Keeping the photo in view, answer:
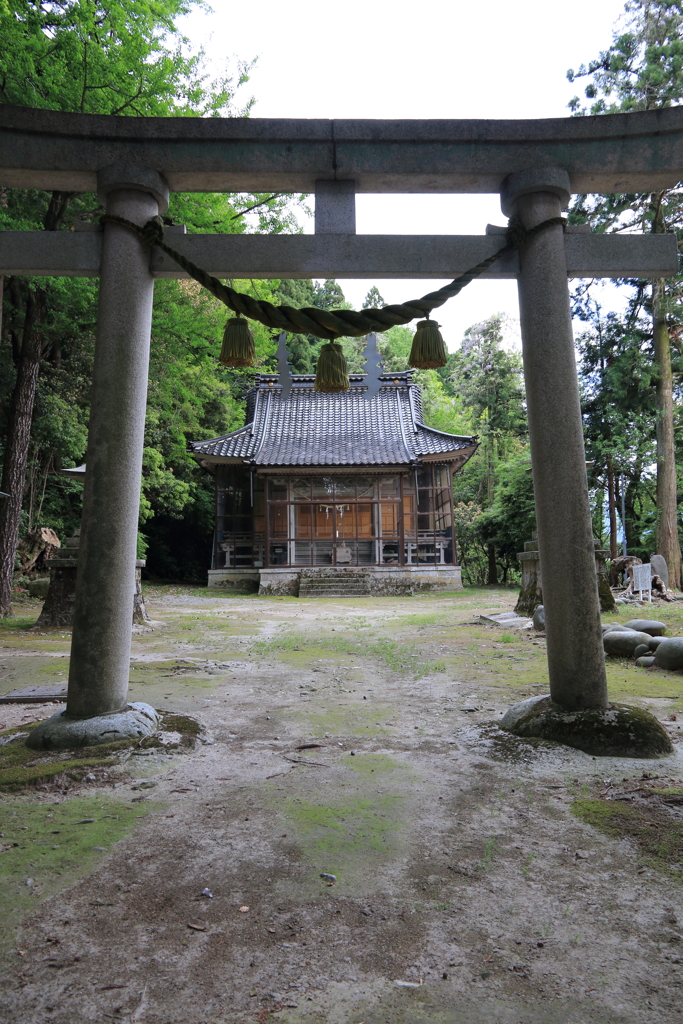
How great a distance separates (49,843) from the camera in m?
2.28

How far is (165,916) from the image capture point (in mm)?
1812

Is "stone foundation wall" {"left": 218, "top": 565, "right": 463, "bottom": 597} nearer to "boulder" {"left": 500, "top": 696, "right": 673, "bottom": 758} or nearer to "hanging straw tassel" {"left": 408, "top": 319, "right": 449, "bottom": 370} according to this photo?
"hanging straw tassel" {"left": 408, "top": 319, "right": 449, "bottom": 370}

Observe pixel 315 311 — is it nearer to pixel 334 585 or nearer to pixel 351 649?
pixel 351 649

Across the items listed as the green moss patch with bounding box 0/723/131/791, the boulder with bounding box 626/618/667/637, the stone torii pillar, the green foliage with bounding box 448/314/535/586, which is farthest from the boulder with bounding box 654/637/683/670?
the green foliage with bounding box 448/314/535/586

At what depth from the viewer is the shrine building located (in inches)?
745

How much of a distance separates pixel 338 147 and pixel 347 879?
3.89 metres

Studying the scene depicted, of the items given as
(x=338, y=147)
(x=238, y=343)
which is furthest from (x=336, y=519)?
(x=338, y=147)

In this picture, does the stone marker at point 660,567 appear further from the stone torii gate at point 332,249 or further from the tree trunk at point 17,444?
the tree trunk at point 17,444

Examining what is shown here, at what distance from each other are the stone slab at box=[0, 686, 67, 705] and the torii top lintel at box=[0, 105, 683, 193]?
359cm

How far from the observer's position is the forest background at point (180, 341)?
8.23 meters

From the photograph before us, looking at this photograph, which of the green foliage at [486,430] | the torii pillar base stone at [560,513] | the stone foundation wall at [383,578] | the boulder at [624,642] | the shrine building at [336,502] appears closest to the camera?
the torii pillar base stone at [560,513]

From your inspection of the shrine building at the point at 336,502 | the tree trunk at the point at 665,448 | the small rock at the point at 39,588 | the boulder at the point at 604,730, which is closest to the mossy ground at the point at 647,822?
the boulder at the point at 604,730

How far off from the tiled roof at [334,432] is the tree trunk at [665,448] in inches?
232

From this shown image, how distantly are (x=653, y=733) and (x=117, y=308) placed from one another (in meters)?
3.88
